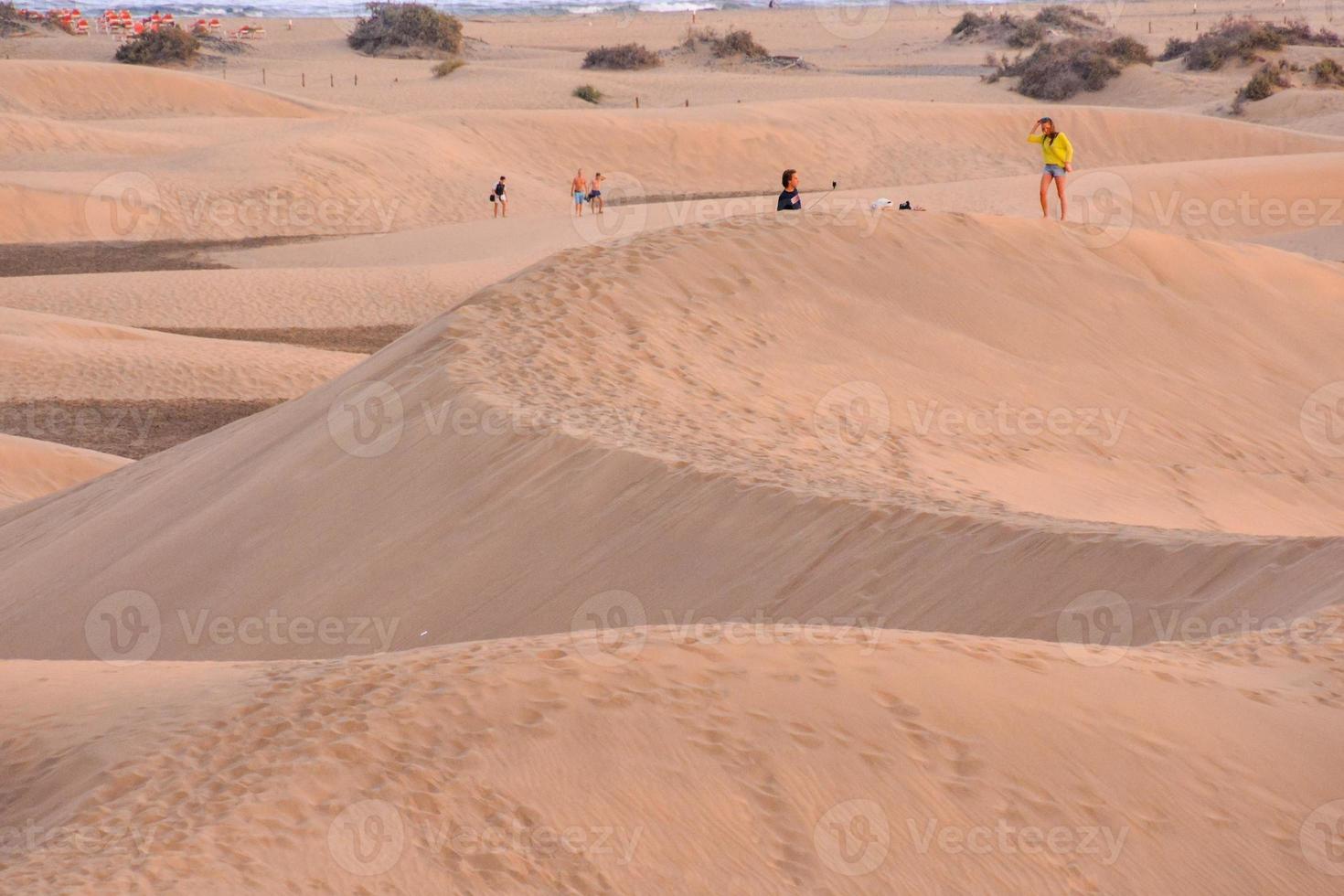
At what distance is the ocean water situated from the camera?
107 metres

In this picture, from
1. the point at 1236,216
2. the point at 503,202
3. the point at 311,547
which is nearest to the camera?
the point at 311,547

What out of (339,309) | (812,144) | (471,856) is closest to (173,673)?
(471,856)

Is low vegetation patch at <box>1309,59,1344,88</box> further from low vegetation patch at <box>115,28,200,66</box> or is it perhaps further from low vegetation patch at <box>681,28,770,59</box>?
low vegetation patch at <box>115,28,200,66</box>

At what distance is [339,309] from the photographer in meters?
21.7

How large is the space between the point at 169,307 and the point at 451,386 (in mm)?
13797

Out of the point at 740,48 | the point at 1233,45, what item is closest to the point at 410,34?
the point at 740,48

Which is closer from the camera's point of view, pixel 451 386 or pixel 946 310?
pixel 451 386

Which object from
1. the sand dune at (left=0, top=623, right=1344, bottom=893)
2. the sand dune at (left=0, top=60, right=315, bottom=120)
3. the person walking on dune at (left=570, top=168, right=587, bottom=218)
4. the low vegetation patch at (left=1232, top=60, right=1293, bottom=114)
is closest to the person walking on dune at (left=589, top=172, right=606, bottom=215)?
the person walking on dune at (left=570, top=168, right=587, bottom=218)

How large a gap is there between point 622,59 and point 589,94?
29.7ft

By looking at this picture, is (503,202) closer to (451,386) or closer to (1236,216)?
(1236,216)

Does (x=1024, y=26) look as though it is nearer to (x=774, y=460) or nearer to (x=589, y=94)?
(x=589, y=94)

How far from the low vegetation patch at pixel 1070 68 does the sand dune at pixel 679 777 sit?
43.5m

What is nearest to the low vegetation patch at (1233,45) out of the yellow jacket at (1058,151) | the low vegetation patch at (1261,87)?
the low vegetation patch at (1261,87)

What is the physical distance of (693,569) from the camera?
24.1ft
